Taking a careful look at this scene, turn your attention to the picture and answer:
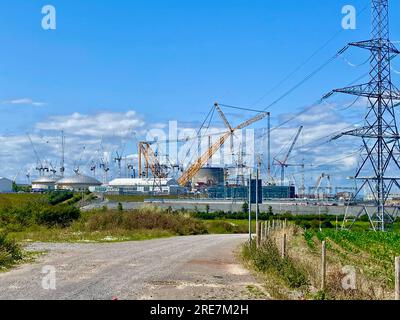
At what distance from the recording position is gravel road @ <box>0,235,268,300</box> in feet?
54.2

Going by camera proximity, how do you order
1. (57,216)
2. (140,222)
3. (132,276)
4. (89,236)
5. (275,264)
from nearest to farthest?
(132,276), (275,264), (89,236), (140,222), (57,216)

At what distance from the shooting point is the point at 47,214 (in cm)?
4966

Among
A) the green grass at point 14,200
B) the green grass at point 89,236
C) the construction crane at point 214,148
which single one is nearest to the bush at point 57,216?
the green grass at point 89,236

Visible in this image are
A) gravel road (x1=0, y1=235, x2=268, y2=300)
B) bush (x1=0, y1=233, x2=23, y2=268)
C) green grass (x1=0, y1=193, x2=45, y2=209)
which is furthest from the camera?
green grass (x1=0, y1=193, x2=45, y2=209)

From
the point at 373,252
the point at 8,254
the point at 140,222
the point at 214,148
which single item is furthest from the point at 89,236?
the point at 214,148

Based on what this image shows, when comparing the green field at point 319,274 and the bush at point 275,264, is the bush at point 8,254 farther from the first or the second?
the bush at point 275,264

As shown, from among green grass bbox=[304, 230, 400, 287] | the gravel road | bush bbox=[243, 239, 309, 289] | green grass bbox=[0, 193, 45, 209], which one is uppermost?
green grass bbox=[0, 193, 45, 209]

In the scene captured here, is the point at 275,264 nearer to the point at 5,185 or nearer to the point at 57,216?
the point at 57,216

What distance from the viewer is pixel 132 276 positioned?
20.4m

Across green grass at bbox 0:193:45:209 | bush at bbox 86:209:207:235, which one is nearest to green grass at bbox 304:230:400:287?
bush at bbox 86:209:207:235

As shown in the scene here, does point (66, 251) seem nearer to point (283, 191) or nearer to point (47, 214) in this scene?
point (47, 214)

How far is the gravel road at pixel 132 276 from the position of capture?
16516mm

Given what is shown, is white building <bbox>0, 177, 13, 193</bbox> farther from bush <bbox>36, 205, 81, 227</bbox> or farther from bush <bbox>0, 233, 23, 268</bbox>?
bush <bbox>0, 233, 23, 268</bbox>
